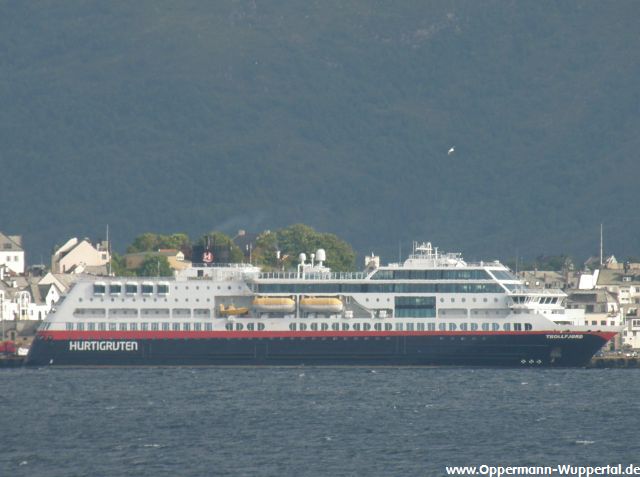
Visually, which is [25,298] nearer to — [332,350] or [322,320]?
[322,320]

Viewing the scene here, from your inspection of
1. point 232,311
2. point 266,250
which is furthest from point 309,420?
point 266,250

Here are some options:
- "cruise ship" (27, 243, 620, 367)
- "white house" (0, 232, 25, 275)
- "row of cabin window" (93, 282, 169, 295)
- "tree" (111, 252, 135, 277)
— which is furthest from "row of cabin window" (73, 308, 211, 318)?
"white house" (0, 232, 25, 275)

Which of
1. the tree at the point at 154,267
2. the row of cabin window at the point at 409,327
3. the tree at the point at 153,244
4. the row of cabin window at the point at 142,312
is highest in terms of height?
the tree at the point at 153,244

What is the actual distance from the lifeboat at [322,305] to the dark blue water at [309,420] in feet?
10.2

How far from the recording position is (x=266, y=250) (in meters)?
169

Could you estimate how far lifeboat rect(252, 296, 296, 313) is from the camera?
366 ft

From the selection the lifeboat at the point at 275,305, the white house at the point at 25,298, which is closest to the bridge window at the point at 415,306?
the lifeboat at the point at 275,305

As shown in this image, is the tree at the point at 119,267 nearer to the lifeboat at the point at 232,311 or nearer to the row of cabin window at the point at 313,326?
the row of cabin window at the point at 313,326

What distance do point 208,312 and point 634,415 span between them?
31.7m

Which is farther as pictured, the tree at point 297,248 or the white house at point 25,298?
the tree at point 297,248

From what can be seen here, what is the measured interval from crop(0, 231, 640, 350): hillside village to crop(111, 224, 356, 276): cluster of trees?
1.32 metres

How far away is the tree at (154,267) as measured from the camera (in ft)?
513

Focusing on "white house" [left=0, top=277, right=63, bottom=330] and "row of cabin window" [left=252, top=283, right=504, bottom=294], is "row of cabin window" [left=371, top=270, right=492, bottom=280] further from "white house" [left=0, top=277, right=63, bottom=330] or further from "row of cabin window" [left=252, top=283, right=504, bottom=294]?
"white house" [left=0, top=277, right=63, bottom=330]

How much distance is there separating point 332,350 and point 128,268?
55.5 meters
